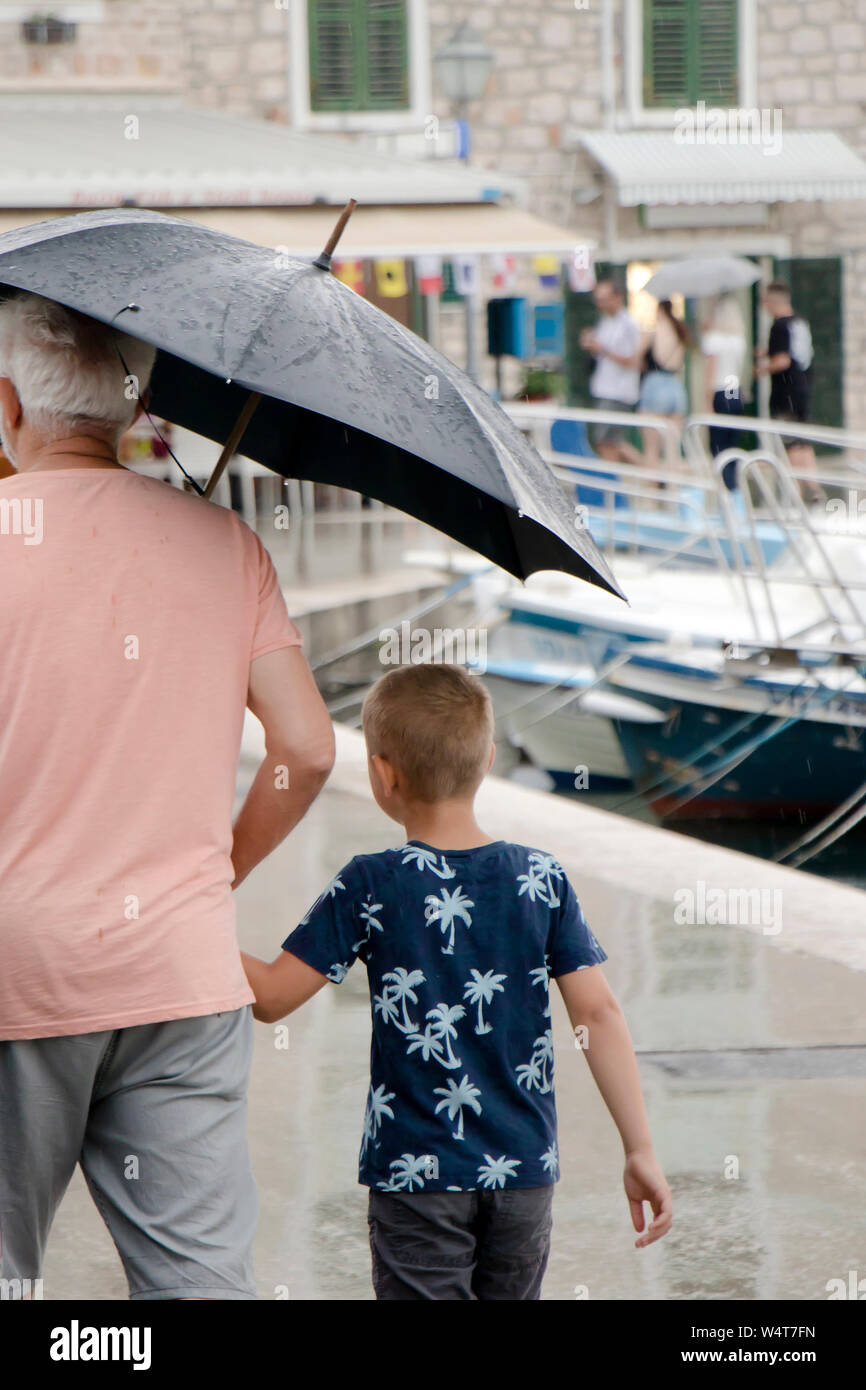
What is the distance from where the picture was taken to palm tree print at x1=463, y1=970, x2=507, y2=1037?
2.22 metres

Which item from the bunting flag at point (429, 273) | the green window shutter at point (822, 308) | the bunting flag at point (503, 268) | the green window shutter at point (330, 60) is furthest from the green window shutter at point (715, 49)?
Result: the bunting flag at point (429, 273)

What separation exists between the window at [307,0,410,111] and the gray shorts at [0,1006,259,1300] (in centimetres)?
1958

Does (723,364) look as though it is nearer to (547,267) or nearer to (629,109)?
(547,267)

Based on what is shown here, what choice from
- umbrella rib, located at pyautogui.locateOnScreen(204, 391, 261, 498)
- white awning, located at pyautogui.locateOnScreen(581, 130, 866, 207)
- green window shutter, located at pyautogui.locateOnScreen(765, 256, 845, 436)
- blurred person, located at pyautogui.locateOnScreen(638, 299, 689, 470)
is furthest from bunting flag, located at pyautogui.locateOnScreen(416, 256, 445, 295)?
umbrella rib, located at pyautogui.locateOnScreen(204, 391, 261, 498)

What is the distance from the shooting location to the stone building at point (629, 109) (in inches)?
792

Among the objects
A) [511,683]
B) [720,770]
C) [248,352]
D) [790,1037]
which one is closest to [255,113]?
Answer: [511,683]

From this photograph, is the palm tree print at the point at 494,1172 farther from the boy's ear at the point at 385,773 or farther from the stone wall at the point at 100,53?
the stone wall at the point at 100,53

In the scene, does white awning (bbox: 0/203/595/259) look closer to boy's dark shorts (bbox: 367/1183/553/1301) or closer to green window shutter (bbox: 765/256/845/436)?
boy's dark shorts (bbox: 367/1183/553/1301)

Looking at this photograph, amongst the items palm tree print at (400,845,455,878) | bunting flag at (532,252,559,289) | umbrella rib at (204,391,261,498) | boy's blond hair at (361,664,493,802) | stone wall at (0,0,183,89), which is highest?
stone wall at (0,0,183,89)

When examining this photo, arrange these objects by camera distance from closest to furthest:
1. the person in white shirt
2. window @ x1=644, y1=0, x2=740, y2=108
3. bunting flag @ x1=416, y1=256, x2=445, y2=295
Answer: bunting flag @ x1=416, y1=256, x2=445, y2=295 < the person in white shirt < window @ x1=644, y1=0, x2=740, y2=108

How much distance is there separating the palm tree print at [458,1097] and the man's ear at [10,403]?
96 cm

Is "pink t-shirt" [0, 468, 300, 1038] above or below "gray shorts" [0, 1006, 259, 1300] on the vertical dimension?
above

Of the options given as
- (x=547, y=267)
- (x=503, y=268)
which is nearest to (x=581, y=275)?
(x=547, y=267)

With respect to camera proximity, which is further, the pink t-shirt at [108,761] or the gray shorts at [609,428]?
the gray shorts at [609,428]
